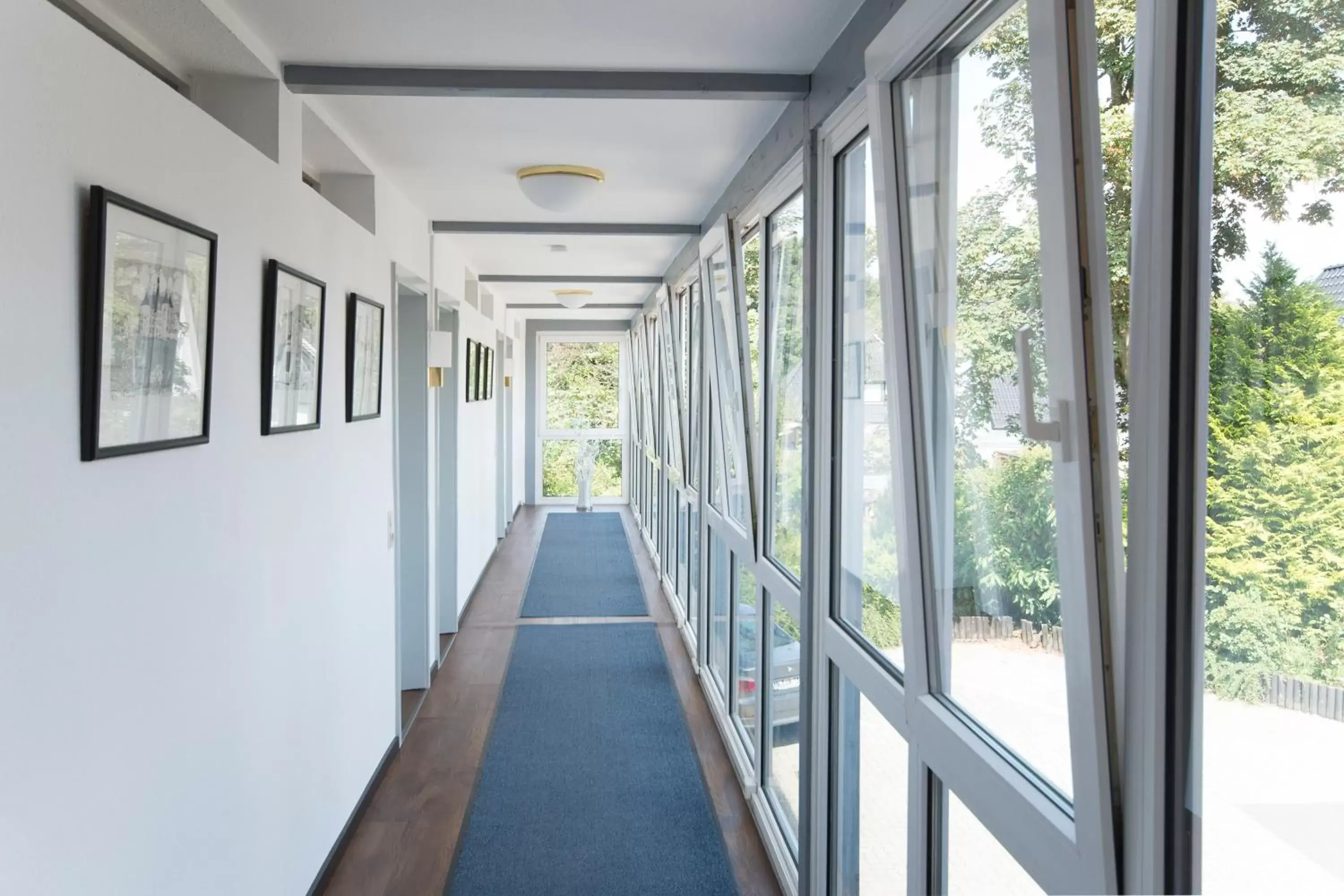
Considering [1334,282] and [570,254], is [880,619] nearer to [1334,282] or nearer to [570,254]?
[1334,282]

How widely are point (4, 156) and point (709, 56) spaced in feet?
5.65

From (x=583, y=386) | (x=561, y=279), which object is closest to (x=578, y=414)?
(x=583, y=386)

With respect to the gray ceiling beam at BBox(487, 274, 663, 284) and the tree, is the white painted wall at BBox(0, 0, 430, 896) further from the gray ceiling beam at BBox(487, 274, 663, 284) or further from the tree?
the gray ceiling beam at BBox(487, 274, 663, 284)

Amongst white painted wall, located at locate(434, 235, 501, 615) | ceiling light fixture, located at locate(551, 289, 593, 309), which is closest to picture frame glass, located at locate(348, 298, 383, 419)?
white painted wall, located at locate(434, 235, 501, 615)

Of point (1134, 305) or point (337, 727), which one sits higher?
point (1134, 305)

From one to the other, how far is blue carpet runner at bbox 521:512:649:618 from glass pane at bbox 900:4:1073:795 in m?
5.17

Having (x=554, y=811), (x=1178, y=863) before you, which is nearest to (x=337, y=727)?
(x=554, y=811)

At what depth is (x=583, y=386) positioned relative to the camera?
1228 cm

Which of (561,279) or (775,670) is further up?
(561,279)

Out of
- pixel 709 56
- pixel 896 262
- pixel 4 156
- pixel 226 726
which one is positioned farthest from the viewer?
pixel 709 56

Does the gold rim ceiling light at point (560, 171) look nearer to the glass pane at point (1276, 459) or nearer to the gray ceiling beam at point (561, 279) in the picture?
the glass pane at point (1276, 459)

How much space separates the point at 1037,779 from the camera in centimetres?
137

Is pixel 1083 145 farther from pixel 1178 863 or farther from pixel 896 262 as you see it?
pixel 1178 863

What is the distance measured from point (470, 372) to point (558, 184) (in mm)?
3236
